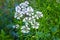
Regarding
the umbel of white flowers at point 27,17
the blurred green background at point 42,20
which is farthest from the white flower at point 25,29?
the blurred green background at point 42,20

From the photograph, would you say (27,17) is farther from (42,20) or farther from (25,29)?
(42,20)

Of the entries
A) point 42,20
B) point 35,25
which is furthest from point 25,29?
point 42,20

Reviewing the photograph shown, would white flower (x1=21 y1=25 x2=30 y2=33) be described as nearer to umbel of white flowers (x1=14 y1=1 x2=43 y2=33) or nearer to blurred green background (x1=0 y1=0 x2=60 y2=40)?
umbel of white flowers (x1=14 y1=1 x2=43 y2=33)

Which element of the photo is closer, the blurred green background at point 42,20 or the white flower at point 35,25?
the white flower at point 35,25

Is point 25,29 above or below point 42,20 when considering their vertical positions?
below

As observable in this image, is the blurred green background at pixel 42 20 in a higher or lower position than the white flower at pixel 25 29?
higher

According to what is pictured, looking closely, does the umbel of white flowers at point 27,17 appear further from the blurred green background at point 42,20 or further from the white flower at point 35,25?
the blurred green background at point 42,20

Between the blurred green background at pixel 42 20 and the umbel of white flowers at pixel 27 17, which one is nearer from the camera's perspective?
the umbel of white flowers at pixel 27 17

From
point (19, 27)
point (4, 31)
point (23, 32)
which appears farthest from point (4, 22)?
point (23, 32)

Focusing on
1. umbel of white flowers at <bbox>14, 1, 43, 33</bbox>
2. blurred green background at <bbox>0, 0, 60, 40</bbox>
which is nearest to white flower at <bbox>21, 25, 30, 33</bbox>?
umbel of white flowers at <bbox>14, 1, 43, 33</bbox>
